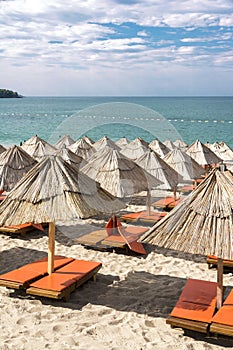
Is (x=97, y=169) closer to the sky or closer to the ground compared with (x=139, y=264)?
closer to the sky

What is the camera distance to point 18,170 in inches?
372

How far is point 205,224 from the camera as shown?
14.5ft

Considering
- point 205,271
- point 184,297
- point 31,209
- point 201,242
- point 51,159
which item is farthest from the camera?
point 205,271

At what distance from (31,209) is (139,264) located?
7.73ft

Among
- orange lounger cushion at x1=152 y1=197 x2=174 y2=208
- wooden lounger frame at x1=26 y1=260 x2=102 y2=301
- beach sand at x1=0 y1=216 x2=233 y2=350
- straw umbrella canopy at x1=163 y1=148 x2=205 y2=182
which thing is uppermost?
straw umbrella canopy at x1=163 y1=148 x2=205 y2=182

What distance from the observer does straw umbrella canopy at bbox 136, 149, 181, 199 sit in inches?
379

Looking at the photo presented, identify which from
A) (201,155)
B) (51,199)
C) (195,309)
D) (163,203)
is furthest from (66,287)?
(201,155)

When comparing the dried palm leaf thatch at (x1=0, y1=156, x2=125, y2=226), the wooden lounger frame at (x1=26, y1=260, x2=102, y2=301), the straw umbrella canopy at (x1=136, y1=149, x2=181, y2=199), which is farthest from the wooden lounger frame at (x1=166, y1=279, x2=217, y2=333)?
the straw umbrella canopy at (x1=136, y1=149, x2=181, y2=199)

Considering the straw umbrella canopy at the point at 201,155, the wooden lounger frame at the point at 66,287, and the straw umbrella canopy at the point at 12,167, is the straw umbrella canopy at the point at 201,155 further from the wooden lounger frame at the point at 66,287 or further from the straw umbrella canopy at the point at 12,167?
the wooden lounger frame at the point at 66,287

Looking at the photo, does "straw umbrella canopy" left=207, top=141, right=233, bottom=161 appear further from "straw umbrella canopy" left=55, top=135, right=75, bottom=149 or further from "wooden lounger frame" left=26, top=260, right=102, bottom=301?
"wooden lounger frame" left=26, top=260, right=102, bottom=301

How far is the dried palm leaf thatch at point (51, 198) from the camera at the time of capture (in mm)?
5359

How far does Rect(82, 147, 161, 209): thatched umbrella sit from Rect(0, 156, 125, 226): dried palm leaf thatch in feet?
8.46

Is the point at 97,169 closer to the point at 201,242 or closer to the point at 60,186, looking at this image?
the point at 60,186

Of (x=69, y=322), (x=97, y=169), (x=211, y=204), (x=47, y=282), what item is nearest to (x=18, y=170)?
(x=97, y=169)
